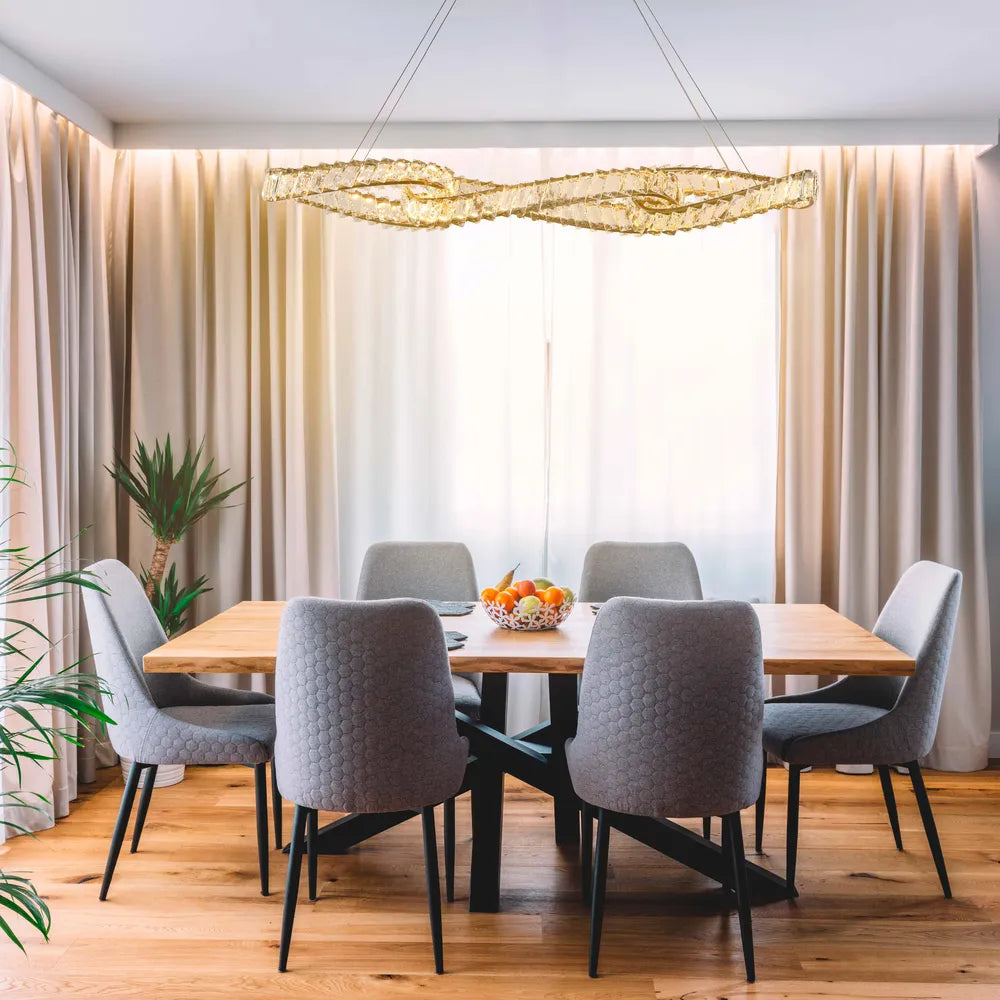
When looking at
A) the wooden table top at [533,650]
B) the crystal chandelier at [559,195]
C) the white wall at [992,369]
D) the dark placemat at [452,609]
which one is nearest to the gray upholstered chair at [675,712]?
the wooden table top at [533,650]

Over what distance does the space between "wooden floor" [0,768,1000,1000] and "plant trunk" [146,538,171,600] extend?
2.90ft

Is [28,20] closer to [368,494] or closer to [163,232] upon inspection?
[163,232]

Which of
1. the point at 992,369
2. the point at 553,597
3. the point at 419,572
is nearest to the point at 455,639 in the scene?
the point at 553,597

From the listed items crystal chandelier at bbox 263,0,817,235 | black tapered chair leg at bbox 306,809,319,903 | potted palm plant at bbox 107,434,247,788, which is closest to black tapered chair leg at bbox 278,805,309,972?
black tapered chair leg at bbox 306,809,319,903

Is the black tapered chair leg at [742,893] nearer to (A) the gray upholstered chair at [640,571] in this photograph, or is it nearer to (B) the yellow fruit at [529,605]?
(B) the yellow fruit at [529,605]

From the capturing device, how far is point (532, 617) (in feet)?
9.39

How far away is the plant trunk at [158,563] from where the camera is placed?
12.8 feet

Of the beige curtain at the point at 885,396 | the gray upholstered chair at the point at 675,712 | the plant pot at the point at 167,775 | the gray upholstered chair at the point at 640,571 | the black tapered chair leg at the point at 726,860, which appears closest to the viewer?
the gray upholstered chair at the point at 675,712

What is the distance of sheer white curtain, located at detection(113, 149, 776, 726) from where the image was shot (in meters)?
4.23

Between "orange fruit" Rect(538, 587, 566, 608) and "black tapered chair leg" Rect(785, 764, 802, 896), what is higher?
"orange fruit" Rect(538, 587, 566, 608)

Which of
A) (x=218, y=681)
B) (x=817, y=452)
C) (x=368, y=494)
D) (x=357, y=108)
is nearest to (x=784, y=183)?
Answer: (x=817, y=452)

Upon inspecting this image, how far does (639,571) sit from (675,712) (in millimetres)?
1456

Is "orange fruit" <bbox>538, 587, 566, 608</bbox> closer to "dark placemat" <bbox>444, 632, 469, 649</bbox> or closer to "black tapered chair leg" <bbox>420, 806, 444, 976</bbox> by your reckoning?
"dark placemat" <bbox>444, 632, 469, 649</bbox>

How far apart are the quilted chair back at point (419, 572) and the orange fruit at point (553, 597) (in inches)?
34.5
